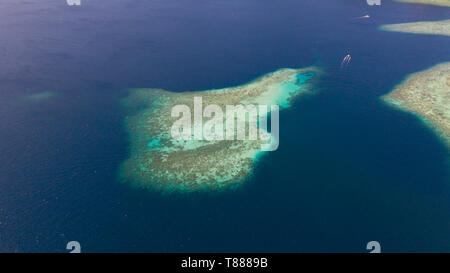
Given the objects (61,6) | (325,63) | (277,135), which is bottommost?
(277,135)

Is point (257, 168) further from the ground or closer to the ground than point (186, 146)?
closer to the ground

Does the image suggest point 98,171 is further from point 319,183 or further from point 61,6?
point 61,6

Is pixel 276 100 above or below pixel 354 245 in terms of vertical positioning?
above

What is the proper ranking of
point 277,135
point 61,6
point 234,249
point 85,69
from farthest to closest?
point 61,6
point 85,69
point 277,135
point 234,249

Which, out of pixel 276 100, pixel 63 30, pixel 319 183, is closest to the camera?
pixel 319 183

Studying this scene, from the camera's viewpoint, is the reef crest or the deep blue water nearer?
the deep blue water

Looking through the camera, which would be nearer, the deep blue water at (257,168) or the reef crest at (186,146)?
the deep blue water at (257,168)

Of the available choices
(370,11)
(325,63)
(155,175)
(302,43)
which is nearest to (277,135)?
(155,175)

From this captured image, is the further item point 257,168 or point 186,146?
point 186,146
